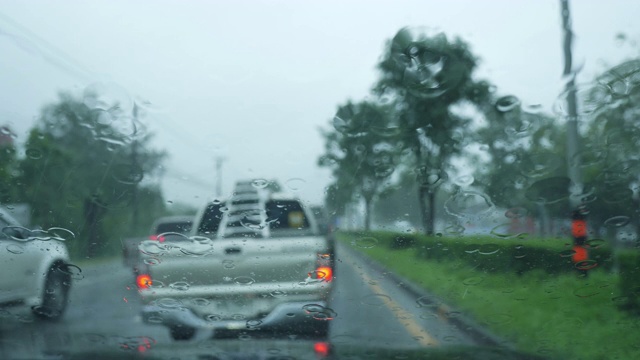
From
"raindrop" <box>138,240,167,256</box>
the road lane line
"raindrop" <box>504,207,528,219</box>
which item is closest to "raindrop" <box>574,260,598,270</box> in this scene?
"raindrop" <box>504,207,528,219</box>

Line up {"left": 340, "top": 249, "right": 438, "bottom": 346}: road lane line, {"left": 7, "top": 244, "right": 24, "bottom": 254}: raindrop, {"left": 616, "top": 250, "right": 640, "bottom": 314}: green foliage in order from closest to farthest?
{"left": 340, "top": 249, "right": 438, "bottom": 346}: road lane line, {"left": 616, "top": 250, "right": 640, "bottom": 314}: green foliage, {"left": 7, "top": 244, "right": 24, "bottom": 254}: raindrop

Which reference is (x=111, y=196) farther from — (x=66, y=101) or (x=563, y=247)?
(x=563, y=247)

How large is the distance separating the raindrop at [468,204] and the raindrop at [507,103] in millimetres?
742

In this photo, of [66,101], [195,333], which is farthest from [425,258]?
[66,101]

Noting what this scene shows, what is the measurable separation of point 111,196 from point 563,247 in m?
4.14

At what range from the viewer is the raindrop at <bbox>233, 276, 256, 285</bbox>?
6.14 meters

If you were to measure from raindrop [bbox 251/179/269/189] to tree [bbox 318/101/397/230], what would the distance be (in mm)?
511

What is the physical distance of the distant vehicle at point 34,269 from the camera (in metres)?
6.78

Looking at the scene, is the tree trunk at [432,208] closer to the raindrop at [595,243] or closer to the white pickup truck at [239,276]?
the white pickup truck at [239,276]

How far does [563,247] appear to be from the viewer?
6.24 metres

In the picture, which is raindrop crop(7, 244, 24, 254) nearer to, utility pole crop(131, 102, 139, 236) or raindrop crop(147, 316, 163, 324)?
utility pole crop(131, 102, 139, 236)

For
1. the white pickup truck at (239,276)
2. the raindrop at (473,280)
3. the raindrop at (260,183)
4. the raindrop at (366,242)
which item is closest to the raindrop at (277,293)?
the white pickup truck at (239,276)

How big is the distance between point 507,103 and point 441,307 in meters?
1.85

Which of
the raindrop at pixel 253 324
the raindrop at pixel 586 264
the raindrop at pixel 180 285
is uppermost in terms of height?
the raindrop at pixel 586 264
